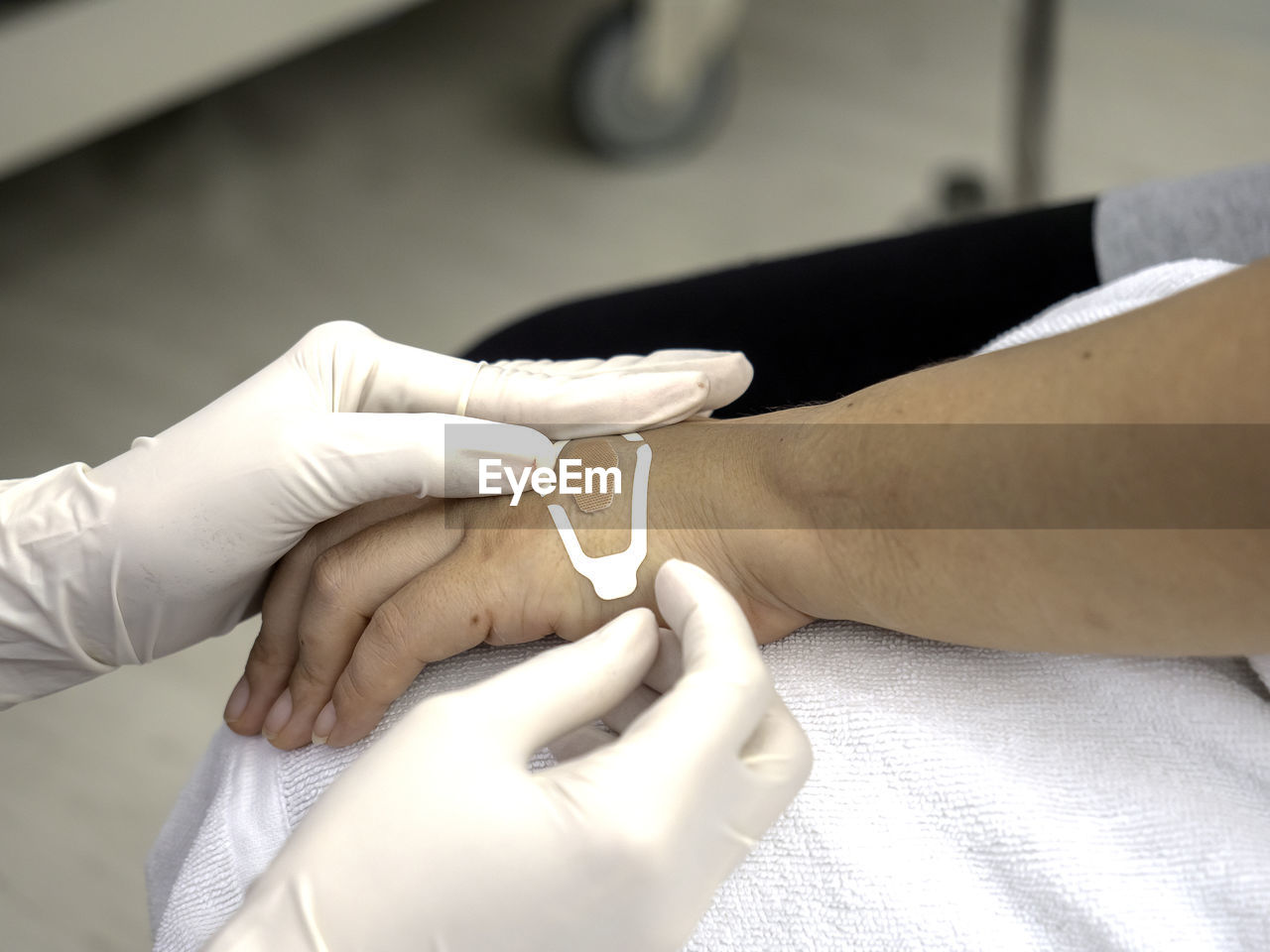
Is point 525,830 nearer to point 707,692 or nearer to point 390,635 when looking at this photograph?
point 707,692

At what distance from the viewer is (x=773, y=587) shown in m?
0.79

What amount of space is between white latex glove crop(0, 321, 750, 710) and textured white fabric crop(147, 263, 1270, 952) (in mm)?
201

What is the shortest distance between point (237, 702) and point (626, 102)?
1.93 metres

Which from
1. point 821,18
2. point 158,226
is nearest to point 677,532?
point 158,226

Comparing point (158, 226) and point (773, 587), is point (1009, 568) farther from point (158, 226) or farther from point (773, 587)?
point (158, 226)

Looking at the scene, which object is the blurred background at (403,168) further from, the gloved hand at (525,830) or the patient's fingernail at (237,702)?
the gloved hand at (525,830)

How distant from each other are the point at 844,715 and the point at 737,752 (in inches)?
4.7

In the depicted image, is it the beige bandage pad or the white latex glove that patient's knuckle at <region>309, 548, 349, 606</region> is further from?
the beige bandage pad

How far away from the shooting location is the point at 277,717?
847 millimetres

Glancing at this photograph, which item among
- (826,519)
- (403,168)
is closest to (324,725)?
(826,519)

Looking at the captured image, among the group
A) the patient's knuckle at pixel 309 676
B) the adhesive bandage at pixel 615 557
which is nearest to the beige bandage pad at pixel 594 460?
the adhesive bandage at pixel 615 557

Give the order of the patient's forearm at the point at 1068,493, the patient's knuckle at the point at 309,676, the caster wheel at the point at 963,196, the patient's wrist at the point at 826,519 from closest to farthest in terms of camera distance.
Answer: the patient's forearm at the point at 1068,493 → the patient's wrist at the point at 826,519 → the patient's knuckle at the point at 309,676 → the caster wheel at the point at 963,196

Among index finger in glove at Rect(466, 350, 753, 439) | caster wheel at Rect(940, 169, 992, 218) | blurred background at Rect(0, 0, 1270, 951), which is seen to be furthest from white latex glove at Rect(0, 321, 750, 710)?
caster wheel at Rect(940, 169, 992, 218)

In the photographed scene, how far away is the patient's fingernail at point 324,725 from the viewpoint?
0.83m
